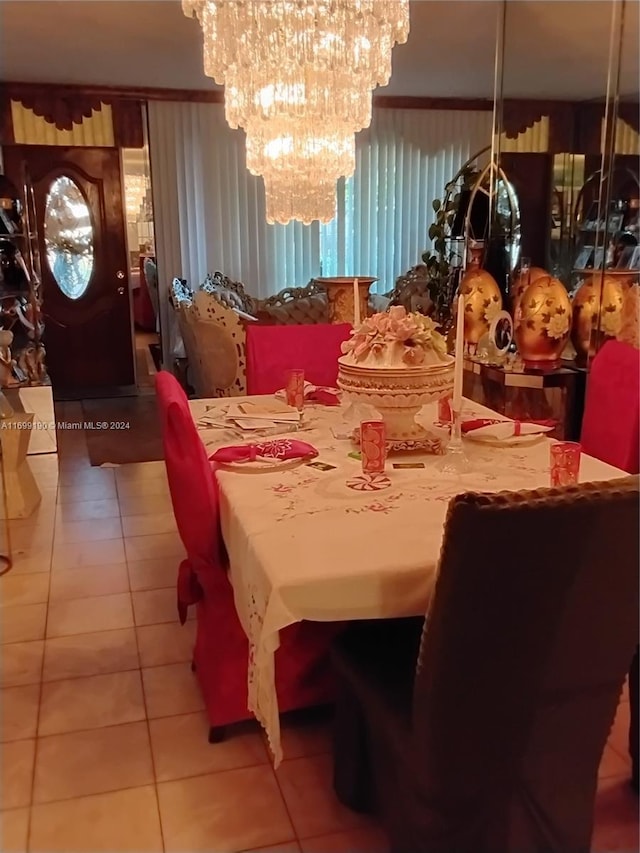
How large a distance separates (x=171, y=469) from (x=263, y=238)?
505 cm

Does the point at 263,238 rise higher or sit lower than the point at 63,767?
higher

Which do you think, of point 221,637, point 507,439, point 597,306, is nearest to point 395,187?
point 597,306

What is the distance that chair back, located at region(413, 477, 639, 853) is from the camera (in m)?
1.12

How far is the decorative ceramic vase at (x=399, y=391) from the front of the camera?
2031mm

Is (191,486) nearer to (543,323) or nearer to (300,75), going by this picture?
(300,75)

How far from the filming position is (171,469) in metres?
1.91

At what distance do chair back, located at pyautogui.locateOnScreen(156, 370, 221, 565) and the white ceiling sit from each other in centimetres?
256

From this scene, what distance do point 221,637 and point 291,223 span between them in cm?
521

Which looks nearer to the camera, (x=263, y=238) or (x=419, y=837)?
(x=419, y=837)

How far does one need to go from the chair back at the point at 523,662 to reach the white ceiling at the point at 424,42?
2.74m

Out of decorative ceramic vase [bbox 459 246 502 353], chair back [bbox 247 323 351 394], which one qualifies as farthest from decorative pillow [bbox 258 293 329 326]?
chair back [bbox 247 323 351 394]

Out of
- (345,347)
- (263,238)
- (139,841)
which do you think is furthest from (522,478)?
(263,238)

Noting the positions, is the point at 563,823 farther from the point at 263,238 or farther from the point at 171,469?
the point at 263,238

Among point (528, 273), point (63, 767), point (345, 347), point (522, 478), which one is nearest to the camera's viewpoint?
point (522, 478)
